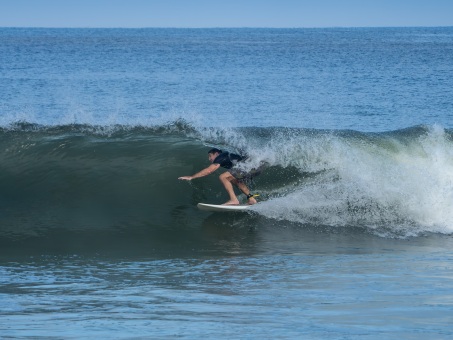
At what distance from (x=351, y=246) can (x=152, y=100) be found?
2472cm

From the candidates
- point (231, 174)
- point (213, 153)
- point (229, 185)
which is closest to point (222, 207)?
point (229, 185)

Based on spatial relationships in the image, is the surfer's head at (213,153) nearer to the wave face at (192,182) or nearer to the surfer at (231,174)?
the surfer at (231,174)

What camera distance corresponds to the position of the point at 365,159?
16141mm

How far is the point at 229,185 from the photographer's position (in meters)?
13.2

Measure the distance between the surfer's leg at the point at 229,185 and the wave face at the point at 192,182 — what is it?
0.39 metres

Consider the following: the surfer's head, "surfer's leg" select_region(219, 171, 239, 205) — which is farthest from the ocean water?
the surfer's head

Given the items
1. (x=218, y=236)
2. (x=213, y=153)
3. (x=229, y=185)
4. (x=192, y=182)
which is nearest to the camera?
(x=218, y=236)

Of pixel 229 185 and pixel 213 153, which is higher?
pixel 213 153

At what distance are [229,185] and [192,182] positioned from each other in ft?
4.63

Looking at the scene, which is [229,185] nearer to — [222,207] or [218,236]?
[222,207]

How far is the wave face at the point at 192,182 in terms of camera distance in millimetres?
13008

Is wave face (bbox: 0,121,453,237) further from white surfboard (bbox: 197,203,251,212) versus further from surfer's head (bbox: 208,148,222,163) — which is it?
surfer's head (bbox: 208,148,222,163)

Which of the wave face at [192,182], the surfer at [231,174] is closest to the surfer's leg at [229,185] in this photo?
the surfer at [231,174]

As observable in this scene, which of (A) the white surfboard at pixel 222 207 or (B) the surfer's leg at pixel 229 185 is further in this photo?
(B) the surfer's leg at pixel 229 185
